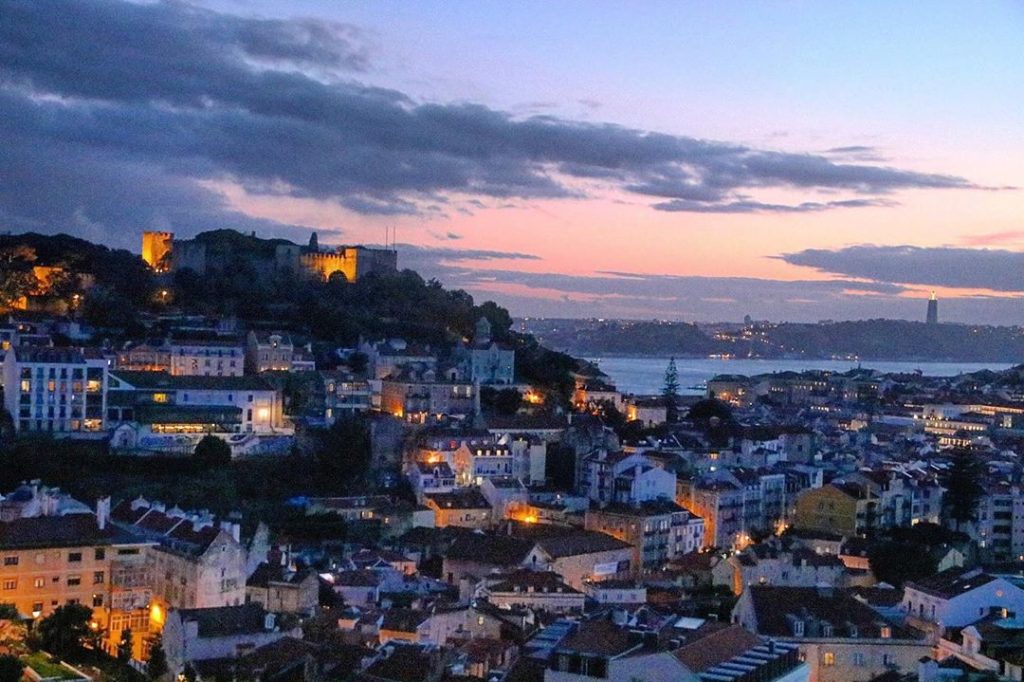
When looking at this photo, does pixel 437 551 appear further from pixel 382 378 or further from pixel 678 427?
pixel 678 427

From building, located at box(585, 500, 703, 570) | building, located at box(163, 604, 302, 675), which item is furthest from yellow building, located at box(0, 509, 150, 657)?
building, located at box(585, 500, 703, 570)

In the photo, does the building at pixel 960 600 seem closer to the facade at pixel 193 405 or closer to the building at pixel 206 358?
the facade at pixel 193 405

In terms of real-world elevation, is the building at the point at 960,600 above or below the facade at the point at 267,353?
below

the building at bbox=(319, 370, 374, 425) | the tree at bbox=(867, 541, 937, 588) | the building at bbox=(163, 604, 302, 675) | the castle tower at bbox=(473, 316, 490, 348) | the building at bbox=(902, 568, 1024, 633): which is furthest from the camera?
the castle tower at bbox=(473, 316, 490, 348)

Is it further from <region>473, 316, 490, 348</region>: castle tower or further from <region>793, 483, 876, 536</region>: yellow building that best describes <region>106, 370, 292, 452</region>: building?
<region>793, 483, 876, 536</region>: yellow building

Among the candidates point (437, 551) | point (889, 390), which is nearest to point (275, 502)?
point (437, 551)

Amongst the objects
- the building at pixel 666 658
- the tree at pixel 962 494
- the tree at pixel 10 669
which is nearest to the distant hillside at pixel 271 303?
the tree at pixel 962 494
